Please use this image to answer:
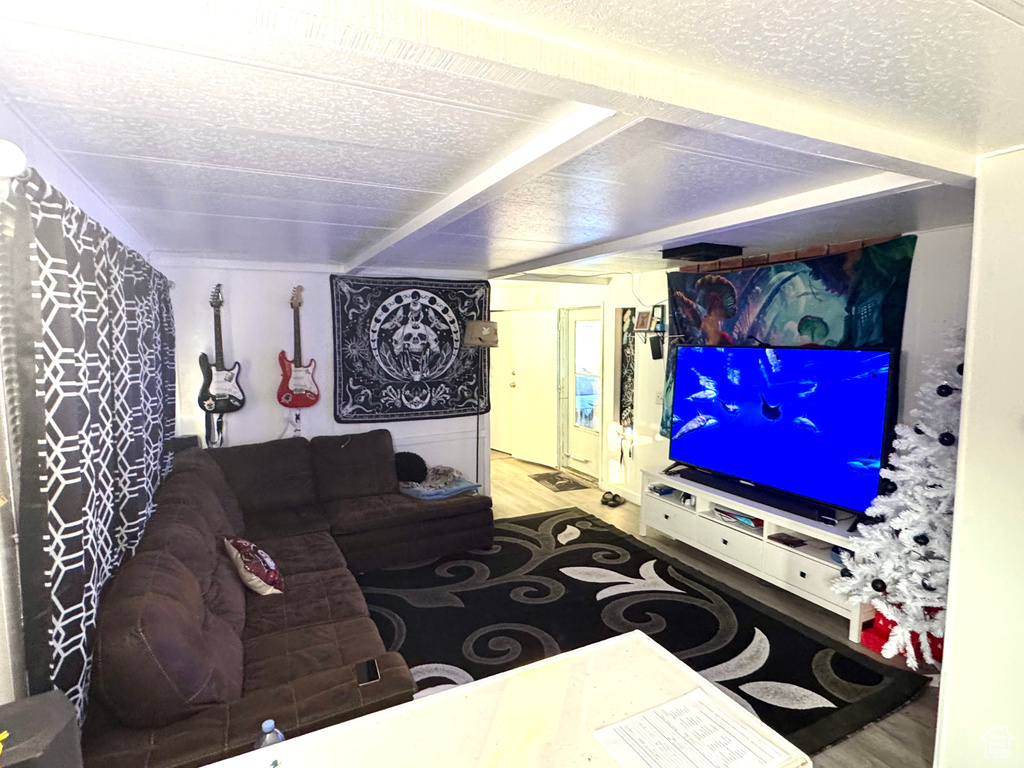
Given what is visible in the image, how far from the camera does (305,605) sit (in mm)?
2430

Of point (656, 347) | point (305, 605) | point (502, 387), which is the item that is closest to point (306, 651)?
point (305, 605)

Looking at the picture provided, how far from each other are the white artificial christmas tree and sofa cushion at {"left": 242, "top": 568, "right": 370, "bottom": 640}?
2.34 m

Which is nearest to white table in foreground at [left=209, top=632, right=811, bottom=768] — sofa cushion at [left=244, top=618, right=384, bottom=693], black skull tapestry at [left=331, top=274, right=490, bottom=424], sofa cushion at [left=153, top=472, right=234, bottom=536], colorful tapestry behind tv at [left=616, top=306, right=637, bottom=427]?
sofa cushion at [left=244, top=618, right=384, bottom=693]

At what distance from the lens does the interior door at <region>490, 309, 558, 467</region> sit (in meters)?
6.15

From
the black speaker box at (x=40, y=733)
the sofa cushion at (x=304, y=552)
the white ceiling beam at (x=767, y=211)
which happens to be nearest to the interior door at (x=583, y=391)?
the white ceiling beam at (x=767, y=211)

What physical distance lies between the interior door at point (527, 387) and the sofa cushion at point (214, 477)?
3594 millimetres

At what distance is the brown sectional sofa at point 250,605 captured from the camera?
1431 millimetres

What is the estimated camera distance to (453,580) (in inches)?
132

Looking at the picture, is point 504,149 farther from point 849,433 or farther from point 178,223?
point 849,433

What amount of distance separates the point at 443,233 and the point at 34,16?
1.99m

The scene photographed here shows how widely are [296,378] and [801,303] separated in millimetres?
3435

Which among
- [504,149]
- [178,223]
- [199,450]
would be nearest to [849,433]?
[504,149]

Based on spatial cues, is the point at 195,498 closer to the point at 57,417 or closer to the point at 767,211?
the point at 57,417

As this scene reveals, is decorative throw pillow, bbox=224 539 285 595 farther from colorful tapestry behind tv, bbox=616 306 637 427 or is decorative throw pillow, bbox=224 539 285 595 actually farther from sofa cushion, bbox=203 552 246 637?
colorful tapestry behind tv, bbox=616 306 637 427
